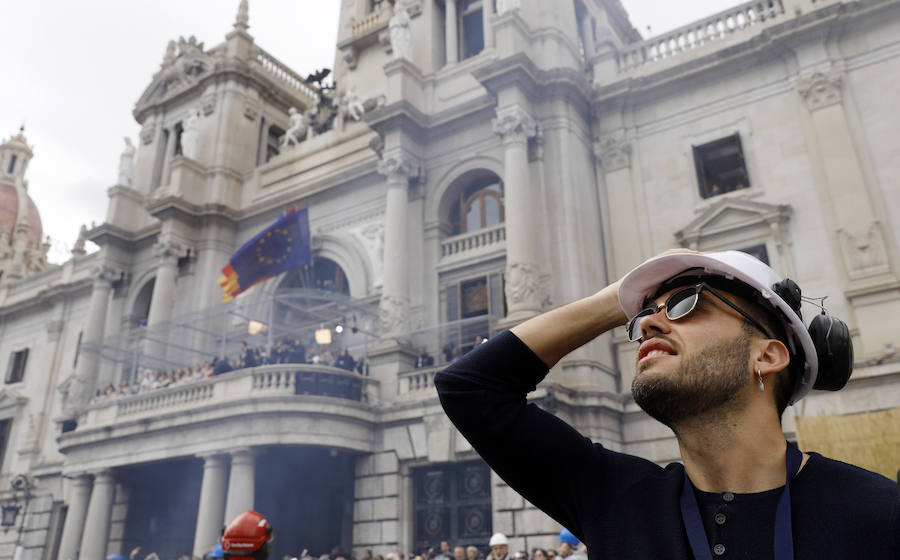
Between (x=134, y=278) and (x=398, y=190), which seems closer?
(x=398, y=190)

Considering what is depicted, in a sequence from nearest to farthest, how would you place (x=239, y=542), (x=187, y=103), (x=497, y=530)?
(x=239, y=542)
(x=497, y=530)
(x=187, y=103)

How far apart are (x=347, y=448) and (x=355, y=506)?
5.74 ft

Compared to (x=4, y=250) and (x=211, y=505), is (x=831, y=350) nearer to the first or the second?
(x=211, y=505)

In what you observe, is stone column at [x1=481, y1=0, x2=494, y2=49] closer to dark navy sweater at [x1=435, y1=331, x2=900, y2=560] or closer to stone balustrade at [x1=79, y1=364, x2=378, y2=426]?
stone balustrade at [x1=79, y1=364, x2=378, y2=426]

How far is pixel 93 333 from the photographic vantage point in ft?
89.8

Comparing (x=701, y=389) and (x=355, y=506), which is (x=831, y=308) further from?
(x=701, y=389)

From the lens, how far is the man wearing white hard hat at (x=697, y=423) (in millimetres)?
1584

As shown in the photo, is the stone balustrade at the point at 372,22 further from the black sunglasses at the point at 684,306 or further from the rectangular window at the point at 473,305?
the black sunglasses at the point at 684,306

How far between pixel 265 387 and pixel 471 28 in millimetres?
15317

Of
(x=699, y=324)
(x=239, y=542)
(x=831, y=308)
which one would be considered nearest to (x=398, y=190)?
(x=831, y=308)

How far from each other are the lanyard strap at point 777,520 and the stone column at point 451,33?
23164 mm

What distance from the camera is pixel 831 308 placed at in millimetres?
15875

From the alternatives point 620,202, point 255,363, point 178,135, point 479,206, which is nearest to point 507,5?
point 479,206

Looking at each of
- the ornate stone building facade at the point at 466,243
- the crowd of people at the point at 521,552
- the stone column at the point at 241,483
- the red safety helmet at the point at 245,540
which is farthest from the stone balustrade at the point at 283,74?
the red safety helmet at the point at 245,540
